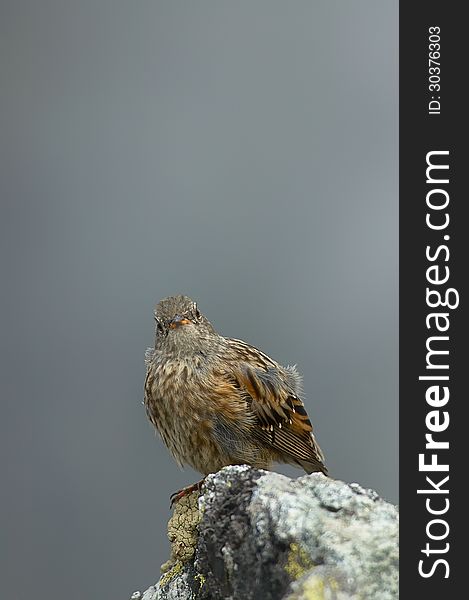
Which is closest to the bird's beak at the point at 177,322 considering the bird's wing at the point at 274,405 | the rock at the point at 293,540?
the bird's wing at the point at 274,405

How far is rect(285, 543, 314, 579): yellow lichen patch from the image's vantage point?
72.5 inches

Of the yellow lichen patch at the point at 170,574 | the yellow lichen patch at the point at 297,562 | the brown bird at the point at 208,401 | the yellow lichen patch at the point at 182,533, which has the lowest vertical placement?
the yellow lichen patch at the point at 297,562

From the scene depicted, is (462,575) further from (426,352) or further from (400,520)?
(426,352)

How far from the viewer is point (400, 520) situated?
1.88m

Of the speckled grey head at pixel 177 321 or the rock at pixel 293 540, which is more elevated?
the speckled grey head at pixel 177 321

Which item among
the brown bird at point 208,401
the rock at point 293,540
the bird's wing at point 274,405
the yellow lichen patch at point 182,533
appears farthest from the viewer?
the bird's wing at point 274,405

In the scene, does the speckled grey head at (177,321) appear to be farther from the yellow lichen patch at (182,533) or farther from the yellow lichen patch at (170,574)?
the yellow lichen patch at (170,574)

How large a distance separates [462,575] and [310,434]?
45.4 inches

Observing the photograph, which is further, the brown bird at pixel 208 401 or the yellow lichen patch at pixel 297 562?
the brown bird at pixel 208 401

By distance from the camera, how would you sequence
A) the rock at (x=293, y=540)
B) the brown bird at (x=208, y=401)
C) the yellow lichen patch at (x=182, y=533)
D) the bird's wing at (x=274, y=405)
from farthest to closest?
1. the bird's wing at (x=274, y=405)
2. the brown bird at (x=208, y=401)
3. the yellow lichen patch at (x=182, y=533)
4. the rock at (x=293, y=540)

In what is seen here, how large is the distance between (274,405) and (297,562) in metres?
1.03

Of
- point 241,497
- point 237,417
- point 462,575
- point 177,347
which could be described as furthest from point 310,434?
point 462,575

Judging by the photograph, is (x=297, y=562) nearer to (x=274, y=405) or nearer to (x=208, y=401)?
(x=208, y=401)

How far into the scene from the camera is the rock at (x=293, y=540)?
1789mm
